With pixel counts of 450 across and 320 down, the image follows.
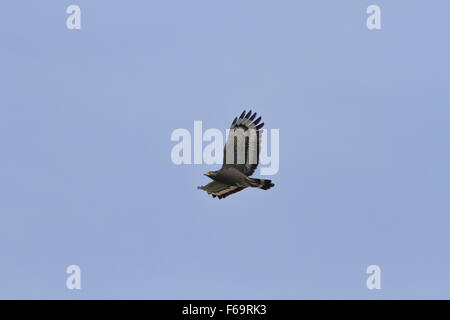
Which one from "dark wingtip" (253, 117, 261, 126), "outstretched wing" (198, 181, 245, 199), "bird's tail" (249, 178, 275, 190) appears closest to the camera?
"bird's tail" (249, 178, 275, 190)

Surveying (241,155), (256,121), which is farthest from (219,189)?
(256,121)

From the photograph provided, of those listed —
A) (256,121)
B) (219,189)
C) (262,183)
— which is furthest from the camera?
(219,189)

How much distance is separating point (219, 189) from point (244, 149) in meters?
2.78

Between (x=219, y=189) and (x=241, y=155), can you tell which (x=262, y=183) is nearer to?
(x=241, y=155)

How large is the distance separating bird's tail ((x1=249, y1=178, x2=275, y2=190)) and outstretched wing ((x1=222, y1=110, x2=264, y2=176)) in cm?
47

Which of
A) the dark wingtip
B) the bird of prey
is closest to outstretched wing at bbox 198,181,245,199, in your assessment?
the bird of prey

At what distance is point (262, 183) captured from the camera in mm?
31312

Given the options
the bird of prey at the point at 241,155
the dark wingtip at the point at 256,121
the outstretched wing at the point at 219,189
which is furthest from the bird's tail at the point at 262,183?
the dark wingtip at the point at 256,121

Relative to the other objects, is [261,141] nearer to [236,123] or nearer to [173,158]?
[236,123]

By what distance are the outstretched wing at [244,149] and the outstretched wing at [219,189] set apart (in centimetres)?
158

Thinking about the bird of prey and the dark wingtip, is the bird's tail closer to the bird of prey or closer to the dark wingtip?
the bird of prey

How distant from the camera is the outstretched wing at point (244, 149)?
104ft

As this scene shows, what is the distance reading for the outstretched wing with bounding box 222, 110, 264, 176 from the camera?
1253 inches
